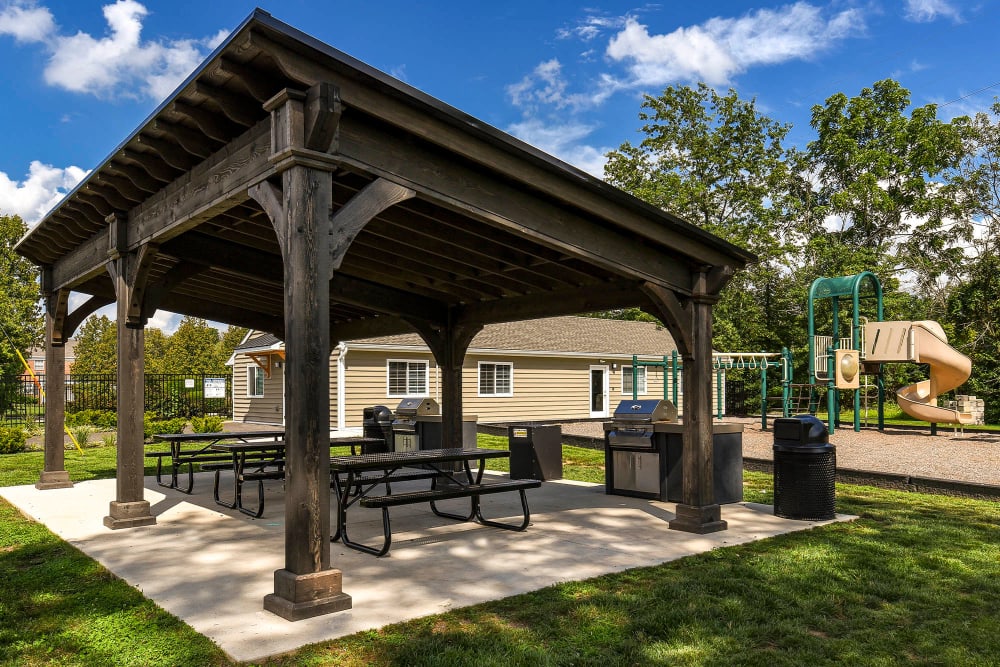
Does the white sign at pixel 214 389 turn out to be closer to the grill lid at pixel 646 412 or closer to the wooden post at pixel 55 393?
the wooden post at pixel 55 393

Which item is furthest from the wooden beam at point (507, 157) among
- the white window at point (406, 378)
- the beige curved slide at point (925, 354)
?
the white window at point (406, 378)

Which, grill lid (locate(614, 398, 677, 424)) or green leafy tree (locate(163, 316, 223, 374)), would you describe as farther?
green leafy tree (locate(163, 316, 223, 374))

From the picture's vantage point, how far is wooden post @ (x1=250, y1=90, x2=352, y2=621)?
4211 millimetres

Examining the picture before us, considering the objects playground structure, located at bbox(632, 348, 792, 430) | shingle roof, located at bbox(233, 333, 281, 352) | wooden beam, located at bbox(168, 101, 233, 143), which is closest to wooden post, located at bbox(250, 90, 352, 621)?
wooden beam, located at bbox(168, 101, 233, 143)

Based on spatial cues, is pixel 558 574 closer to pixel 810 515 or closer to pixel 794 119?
pixel 810 515

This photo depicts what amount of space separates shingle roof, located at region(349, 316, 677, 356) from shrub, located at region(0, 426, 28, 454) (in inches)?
308

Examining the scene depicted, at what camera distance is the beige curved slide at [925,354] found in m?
16.4

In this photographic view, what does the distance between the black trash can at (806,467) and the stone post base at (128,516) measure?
6178 millimetres

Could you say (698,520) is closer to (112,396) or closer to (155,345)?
(112,396)

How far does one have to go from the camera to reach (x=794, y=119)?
35500 mm

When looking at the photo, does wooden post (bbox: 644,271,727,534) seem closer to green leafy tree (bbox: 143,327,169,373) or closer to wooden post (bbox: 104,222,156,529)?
wooden post (bbox: 104,222,156,529)

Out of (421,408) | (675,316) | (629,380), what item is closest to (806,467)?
(675,316)

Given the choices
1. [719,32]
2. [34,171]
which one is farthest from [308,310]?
[34,171]

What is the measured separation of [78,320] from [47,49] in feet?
71.0
